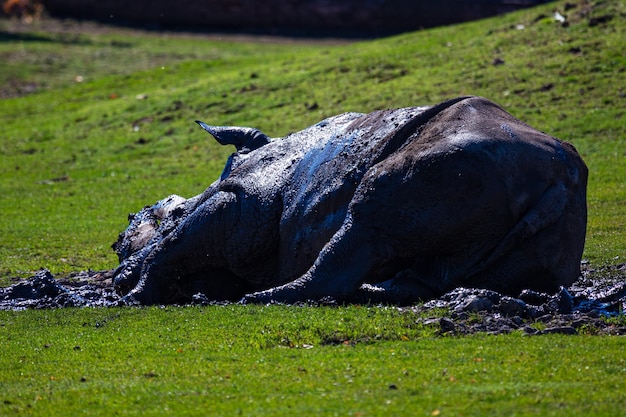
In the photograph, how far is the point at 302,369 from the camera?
26.0 ft

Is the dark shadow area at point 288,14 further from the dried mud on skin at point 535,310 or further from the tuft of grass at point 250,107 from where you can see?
the dried mud on skin at point 535,310

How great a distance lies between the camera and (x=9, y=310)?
36.7 ft

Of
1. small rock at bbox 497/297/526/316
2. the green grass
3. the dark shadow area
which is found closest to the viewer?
the green grass

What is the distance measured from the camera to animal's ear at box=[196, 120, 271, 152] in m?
12.0

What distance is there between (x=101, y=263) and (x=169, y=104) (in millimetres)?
12226

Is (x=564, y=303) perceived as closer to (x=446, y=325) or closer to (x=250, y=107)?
(x=446, y=325)

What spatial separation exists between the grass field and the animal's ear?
7.38 ft

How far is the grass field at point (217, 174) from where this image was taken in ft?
24.2

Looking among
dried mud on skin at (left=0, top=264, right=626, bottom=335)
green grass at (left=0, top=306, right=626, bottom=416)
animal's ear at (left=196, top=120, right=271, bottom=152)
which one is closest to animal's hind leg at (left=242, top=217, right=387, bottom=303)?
dried mud on skin at (left=0, top=264, right=626, bottom=335)

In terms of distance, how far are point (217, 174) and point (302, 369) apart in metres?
13.4

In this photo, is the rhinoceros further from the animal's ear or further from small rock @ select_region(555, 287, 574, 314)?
the animal's ear

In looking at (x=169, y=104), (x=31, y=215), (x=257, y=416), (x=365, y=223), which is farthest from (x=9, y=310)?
(x=169, y=104)

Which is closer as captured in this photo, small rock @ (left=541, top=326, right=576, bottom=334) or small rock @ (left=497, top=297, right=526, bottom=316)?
small rock @ (left=541, top=326, right=576, bottom=334)

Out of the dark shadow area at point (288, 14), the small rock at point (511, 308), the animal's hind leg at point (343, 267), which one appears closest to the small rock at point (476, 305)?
the small rock at point (511, 308)
